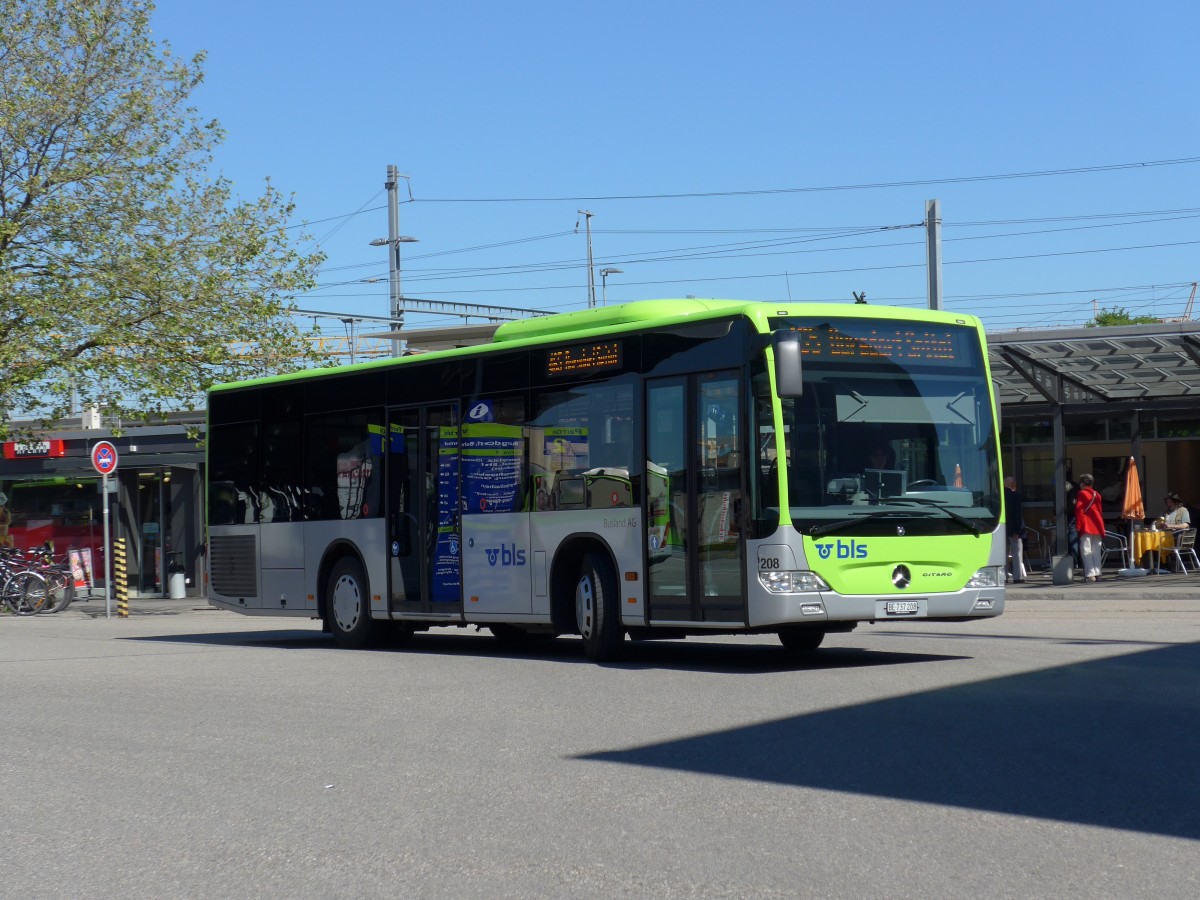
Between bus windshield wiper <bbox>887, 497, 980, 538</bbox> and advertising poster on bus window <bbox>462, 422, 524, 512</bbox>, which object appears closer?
bus windshield wiper <bbox>887, 497, 980, 538</bbox>

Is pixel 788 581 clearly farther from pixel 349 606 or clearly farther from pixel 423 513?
pixel 349 606

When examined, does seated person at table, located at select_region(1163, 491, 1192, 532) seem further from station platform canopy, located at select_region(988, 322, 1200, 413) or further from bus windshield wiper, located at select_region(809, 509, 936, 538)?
bus windshield wiper, located at select_region(809, 509, 936, 538)

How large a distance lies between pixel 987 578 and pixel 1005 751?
5399 millimetres

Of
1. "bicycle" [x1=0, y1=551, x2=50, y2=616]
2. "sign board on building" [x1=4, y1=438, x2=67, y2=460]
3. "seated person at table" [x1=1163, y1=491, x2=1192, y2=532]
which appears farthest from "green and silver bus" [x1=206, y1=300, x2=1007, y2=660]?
"sign board on building" [x1=4, y1=438, x2=67, y2=460]

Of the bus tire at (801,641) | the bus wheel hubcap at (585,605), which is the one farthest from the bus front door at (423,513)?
the bus tire at (801,641)

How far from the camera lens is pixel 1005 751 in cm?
845

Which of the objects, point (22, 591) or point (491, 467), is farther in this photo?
point (22, 591)

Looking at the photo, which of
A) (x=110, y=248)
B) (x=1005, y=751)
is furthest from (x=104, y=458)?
(x=1005, y=751)

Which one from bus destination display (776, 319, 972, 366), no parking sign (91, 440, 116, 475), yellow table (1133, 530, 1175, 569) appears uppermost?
no parking sign (91, 440, 116, 475)

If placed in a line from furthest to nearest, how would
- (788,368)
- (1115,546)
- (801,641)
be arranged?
1. (1115,546)
2. (801,641)
3. (788,368)

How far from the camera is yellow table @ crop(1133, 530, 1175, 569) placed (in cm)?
2703

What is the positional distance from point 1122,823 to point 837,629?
304 inches

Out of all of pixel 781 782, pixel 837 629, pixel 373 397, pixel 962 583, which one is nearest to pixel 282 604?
pixel 373 397

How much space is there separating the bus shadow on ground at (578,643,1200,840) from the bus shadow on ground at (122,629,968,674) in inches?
107
